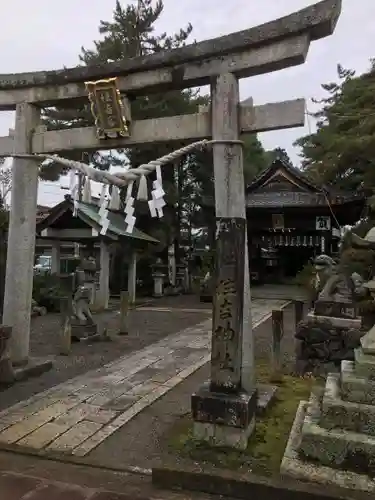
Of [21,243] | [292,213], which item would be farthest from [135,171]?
[292,213]

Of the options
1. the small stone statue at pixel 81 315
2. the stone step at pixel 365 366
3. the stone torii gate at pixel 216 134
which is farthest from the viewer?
the small stone statue at pixel 81 315

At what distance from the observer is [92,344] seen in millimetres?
10172

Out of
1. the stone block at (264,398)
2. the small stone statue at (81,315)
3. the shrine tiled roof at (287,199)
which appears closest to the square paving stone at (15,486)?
the stone block at (264,398)

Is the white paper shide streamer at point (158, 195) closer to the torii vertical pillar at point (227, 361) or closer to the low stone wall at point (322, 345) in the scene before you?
the torii vertical pillar at point (227, 361)

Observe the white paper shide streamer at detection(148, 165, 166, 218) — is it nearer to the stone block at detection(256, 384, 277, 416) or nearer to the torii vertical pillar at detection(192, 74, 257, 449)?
the torii vertical pillar at detection(192, 74, 257, 449)

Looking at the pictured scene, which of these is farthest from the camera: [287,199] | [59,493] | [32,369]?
[287,199]

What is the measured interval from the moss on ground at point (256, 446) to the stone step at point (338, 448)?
0.36 meters

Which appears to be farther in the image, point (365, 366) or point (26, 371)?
point (26, 371)

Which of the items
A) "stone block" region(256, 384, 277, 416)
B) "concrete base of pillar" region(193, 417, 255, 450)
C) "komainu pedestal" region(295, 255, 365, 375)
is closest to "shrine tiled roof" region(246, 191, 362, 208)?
"komainu pedestal" region(295, 255, 365, 375)

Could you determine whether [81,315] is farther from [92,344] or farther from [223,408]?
[223,408]

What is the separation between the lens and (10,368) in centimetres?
655

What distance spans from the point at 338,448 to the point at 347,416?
0.30 meters

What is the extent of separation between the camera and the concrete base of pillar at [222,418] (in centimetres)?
429

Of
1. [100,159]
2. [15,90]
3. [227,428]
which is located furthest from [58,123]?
[227,428]
